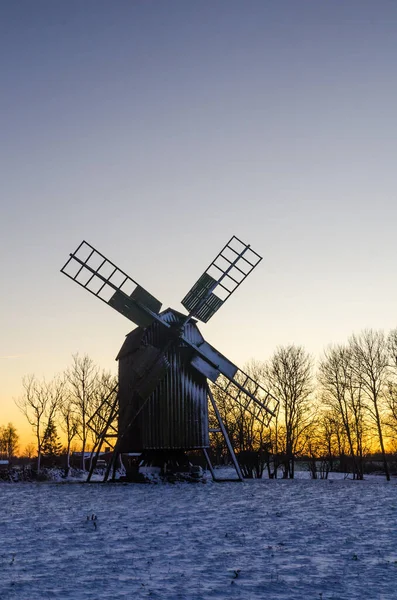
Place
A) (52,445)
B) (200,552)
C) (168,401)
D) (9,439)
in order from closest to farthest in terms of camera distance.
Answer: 1. (200,552)
2. (168,401)
3. (52,445)
4. (9,439)

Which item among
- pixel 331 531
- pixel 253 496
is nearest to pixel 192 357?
pixel 253 496

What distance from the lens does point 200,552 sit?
923 cm

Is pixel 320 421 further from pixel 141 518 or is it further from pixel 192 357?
pixel 141 518

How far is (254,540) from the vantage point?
33.8 feet

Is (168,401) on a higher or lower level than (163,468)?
higher

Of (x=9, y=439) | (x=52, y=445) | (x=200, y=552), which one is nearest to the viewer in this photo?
(x=200, y=552)

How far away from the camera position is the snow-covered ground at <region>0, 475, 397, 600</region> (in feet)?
22.7

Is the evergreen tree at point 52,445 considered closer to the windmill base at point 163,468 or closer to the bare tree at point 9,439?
the bare tree at point 9,439

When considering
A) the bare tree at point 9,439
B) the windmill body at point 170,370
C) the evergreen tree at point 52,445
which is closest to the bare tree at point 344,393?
the windmill body at point 170,370

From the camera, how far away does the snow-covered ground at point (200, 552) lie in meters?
6.93

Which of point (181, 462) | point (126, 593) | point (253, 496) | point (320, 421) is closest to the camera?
point (126, 593)

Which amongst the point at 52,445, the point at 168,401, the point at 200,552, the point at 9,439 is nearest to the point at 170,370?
the point at 168,401

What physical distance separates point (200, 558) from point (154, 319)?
769 inches

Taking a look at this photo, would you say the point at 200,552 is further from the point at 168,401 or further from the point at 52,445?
the point at 52,445
